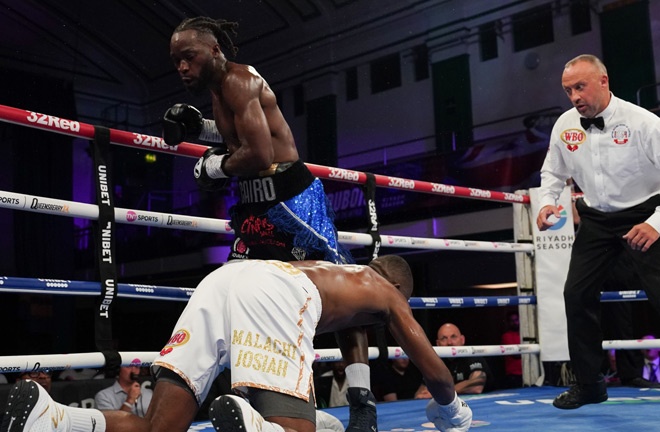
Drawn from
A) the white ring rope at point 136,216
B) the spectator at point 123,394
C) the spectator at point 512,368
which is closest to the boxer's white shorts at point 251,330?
the white ring rope at point 136,216

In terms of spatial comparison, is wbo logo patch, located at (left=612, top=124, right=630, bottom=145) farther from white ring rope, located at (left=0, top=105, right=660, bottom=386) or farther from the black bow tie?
white ring rope, located at (left=0, top=105, right=660, bottom=386)

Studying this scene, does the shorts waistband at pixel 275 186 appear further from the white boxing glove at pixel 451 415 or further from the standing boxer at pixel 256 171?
the white boxing glove at pixel 451 415

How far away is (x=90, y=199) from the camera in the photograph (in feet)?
37.4

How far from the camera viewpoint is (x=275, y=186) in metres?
2.23

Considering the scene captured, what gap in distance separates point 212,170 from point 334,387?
2.60 m

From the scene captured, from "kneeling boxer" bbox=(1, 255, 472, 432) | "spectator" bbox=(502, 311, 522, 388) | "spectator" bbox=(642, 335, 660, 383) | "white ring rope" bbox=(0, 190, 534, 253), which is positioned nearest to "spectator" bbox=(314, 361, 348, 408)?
"white ring rope" bbox=(0, 190, 534, 253)

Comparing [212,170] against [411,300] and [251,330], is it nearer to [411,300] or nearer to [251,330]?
[251,330]

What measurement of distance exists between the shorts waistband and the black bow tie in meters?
1.11

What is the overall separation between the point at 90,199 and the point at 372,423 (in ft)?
33.0

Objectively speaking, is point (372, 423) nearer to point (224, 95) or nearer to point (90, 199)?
point (224, 95)

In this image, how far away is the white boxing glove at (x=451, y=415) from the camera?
2021mm

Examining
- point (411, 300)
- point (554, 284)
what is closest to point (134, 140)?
point (411, 300)

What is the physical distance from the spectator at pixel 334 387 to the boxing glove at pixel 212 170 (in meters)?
1.81

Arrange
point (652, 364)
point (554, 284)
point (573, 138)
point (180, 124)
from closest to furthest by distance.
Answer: point (180, 124) < point (573, 138) < point (554, 284) < point (652, 364)
